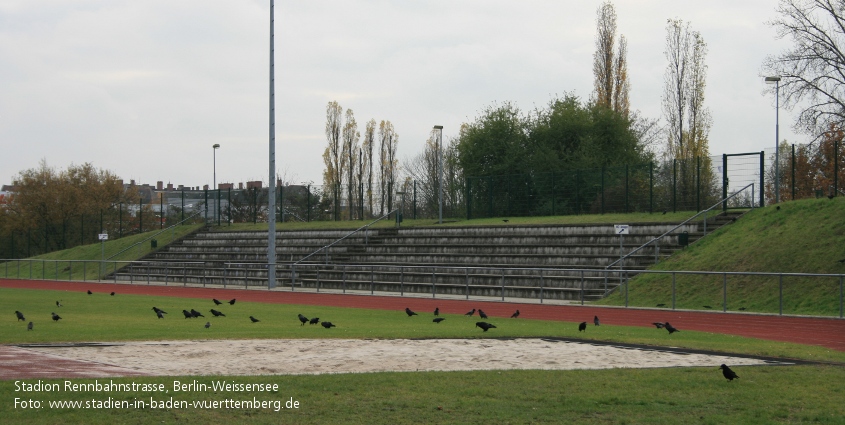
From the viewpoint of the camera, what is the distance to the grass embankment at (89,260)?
48844mm

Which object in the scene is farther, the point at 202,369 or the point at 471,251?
the point at 471,251

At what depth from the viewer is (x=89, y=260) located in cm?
4797

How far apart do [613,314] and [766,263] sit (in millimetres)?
6901

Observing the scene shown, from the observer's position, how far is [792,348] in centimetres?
1484

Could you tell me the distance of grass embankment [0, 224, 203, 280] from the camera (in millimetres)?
48844

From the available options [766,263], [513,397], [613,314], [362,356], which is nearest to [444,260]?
[766,263]

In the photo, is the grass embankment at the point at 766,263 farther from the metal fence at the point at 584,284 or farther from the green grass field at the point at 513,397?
the green grass field at the point at 513,397

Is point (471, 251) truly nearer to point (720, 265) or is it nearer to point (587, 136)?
point (720, 265)

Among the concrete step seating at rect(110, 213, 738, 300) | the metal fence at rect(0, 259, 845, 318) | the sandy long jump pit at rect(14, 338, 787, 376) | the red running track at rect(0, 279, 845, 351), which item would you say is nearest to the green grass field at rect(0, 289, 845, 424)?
the sandy long jump pit at rect(14, 338, 787, 376)

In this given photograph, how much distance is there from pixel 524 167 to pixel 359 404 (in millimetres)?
46784

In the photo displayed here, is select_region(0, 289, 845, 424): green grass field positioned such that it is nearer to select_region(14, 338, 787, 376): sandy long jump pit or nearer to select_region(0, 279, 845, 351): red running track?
select_region(14, 338, 787, 376): sandy long jump pit

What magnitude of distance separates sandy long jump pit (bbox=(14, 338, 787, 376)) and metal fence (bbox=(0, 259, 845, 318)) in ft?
32.3

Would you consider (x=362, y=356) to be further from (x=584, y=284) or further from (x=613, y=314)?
(x=584, y=284)

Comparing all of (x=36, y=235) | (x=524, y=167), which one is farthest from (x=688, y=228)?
(x=36, y=235)
